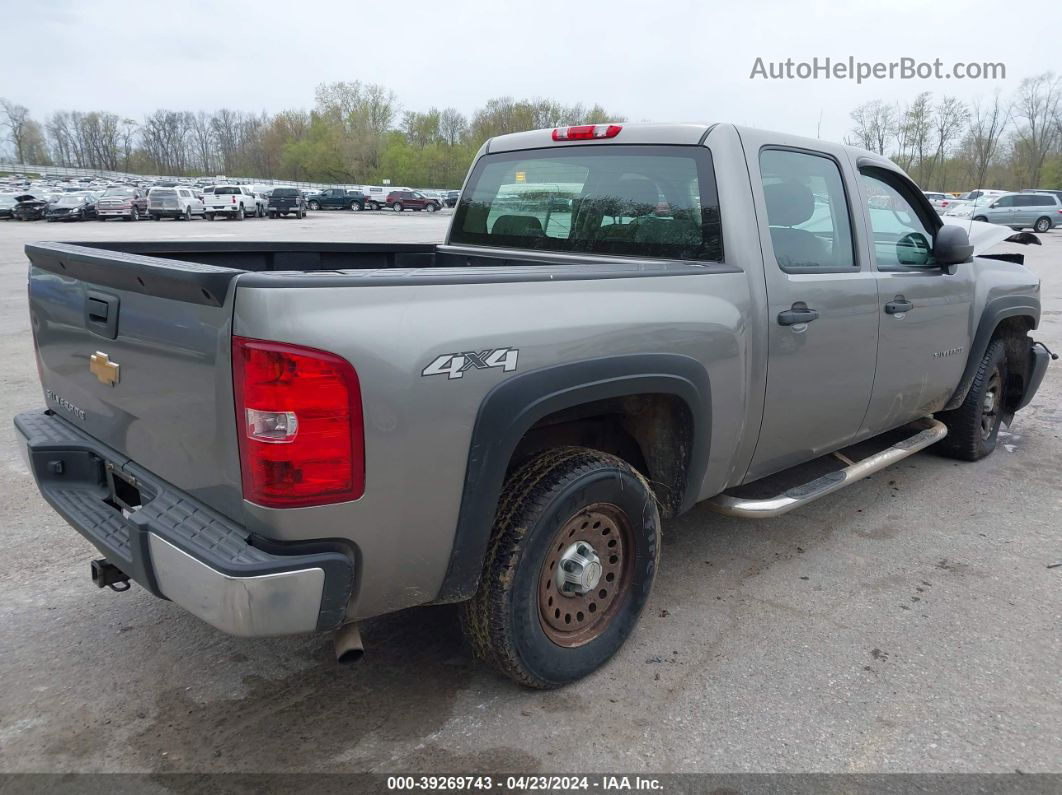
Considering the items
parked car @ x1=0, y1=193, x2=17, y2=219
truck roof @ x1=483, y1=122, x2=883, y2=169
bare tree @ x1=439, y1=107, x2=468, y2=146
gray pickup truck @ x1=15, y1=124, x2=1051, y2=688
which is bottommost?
gray pickup truck @ x1=15, y1=124, x2=1051, y2=688

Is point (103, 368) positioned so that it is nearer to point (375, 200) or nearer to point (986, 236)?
point (986, 236)

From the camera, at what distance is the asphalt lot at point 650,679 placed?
2.52m

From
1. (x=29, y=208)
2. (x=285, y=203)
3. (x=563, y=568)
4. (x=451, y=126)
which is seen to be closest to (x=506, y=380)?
(x=563, y=568)

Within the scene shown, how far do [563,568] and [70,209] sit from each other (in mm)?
45129

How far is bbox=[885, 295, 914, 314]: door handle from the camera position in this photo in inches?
154

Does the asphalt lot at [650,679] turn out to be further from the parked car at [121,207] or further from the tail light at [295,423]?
the parked car at [121,207]

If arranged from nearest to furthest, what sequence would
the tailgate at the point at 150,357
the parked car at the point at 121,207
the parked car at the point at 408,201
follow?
the tailgate at the point at 150,357 → the parked car at the point at 121,207 → the parked car at the point at 408,201

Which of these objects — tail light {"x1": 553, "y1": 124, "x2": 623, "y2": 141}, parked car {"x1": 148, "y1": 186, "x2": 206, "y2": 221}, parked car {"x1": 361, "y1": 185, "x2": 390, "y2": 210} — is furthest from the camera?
parked car {"x1": 361, "y1": 185, "x2": 390, "y2": 210}

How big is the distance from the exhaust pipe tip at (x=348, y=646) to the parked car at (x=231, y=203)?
4471 cm

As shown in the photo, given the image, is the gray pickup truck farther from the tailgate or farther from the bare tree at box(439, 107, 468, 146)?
the bare tree at box(439, 107, 468, 146)

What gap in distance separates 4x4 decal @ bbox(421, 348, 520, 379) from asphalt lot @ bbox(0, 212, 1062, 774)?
1.21 metres

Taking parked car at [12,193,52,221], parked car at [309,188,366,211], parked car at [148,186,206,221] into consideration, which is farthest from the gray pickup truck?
parked car at [309,188,366,211]

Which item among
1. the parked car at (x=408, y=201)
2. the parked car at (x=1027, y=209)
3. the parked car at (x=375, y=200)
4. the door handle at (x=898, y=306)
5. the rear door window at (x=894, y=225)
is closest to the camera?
the door handle at (x=898, y=306)

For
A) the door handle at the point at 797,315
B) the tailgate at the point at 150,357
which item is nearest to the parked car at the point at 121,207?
the tailgate at the point at 150,357
